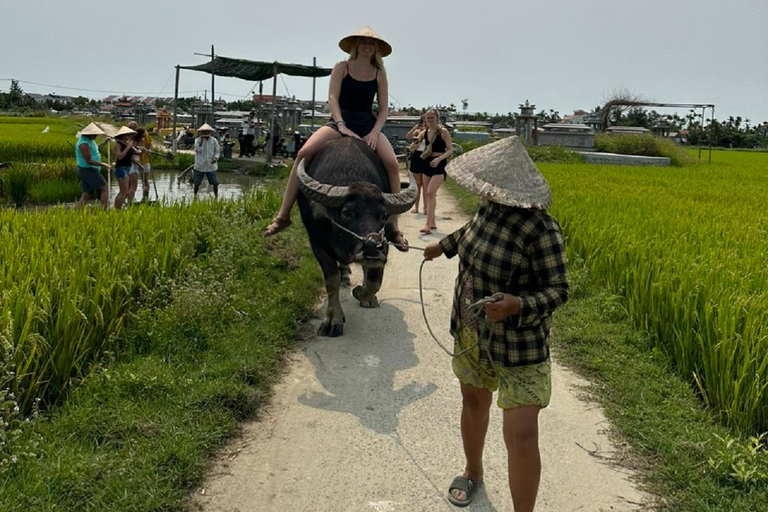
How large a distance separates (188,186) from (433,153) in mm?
8041

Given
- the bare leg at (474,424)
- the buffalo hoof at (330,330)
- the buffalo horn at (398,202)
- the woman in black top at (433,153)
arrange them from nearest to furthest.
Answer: the bare leg at (474,424) → the buffalo horn at (398,202) → the buffalo hoof at (330,330) → the woman in black top at (433,153)

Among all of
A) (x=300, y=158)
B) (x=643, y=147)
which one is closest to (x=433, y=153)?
(x=300, y=158)

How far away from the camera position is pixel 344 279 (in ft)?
17.9

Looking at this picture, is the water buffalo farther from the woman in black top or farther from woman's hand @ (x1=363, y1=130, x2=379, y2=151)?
the woman in black top

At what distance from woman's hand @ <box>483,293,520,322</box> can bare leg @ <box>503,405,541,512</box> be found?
35cm

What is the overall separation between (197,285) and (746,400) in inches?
124

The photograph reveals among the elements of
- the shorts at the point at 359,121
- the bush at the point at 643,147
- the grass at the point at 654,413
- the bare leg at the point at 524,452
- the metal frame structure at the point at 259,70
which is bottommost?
the grass at the point at 654,413

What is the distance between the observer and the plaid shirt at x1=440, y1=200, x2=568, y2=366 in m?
2.10

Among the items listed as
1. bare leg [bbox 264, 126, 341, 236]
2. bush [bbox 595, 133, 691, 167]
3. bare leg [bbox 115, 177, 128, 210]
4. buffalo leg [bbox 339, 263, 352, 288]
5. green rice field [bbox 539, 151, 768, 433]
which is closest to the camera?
green rice field [bbox 539, 151, 768, 433]

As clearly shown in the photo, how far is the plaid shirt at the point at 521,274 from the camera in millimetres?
2096

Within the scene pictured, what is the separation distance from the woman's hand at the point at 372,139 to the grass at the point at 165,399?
1264mm

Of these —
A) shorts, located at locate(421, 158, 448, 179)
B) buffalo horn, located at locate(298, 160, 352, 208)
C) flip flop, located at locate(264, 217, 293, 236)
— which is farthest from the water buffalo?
shorts, located at locate(421, 158, 448, 179)

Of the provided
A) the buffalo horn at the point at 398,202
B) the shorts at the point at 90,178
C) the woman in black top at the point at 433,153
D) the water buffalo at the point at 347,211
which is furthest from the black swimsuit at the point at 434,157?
the shorts at the point at 90,178

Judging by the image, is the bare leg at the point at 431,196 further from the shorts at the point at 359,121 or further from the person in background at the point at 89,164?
the person in background at the point at 89,164
